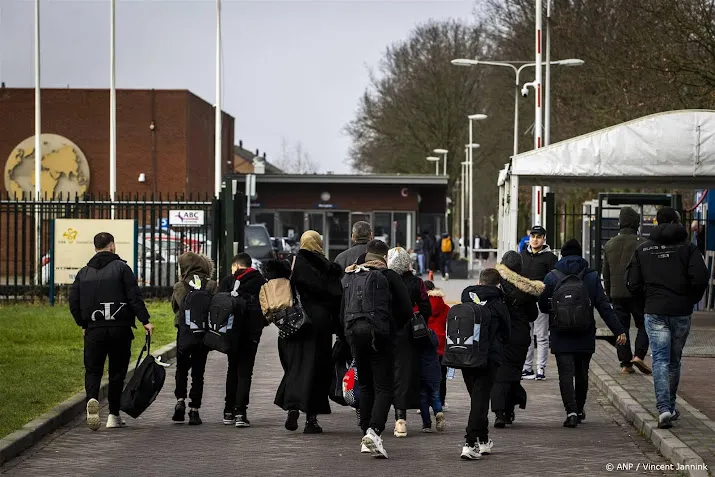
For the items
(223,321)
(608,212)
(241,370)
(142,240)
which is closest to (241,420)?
(241,370)

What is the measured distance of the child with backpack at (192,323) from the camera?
12.0m

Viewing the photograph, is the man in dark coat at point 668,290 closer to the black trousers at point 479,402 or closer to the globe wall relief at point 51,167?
the black trousers at point 479,402

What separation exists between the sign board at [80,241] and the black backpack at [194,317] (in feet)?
43.7

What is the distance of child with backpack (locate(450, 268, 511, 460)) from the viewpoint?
10.0 meters

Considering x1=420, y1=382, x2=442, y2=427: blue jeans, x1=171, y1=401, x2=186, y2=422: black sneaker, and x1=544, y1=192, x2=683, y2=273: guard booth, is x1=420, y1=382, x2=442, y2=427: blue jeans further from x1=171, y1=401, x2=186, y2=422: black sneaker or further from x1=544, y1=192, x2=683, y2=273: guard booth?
x1=544, y1=192, x2=683, y2=273: guard booth

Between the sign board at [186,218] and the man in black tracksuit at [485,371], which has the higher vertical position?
the sign board at [186,218]

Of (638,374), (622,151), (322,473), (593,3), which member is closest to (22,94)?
(593,3)

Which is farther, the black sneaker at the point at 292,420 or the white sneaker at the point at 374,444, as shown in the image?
the black sneaker at the point at 292,420

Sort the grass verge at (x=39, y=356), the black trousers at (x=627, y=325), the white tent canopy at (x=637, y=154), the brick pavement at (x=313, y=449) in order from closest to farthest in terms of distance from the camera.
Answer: the brick pavement at (x=313, y=449), the grass verge at (x=39, y=356), the black trousers at (x=627, y=325), the white tent canopy at (x=637, y=154)

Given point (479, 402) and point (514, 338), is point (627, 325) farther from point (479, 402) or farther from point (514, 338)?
point (479, 402)

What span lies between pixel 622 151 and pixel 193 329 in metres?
9.96

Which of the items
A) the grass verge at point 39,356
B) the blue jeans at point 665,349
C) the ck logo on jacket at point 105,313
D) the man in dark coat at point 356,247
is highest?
the man in dark coat at point 356,247

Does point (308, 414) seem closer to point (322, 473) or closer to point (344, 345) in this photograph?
point (344, 345)

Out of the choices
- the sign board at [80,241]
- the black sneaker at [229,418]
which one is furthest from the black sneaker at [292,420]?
the sign board at [80,241]
